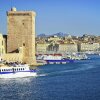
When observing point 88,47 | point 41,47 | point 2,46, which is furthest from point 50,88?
point 88,47

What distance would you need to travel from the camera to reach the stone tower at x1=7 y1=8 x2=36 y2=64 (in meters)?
53.2

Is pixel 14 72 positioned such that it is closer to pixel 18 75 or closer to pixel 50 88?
pixel 18 75

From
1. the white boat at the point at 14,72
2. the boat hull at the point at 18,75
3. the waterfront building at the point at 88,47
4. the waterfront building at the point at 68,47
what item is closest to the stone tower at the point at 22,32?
the boat hull at the point at 18,75

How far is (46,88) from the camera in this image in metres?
29.9

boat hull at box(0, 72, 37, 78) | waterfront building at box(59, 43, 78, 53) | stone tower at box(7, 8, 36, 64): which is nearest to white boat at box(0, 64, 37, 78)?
boat hull at box(0, 72, 37, 78)

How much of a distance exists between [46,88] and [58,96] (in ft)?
11.1

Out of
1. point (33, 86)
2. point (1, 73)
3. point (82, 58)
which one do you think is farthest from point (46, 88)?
point (82, 58)

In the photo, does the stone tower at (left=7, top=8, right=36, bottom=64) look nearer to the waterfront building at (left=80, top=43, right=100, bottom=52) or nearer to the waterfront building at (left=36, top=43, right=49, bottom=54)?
the waterfront building at (left=36, top=43, right=49, bottom=54)

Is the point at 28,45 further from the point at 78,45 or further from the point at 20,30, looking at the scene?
the point at 78,45

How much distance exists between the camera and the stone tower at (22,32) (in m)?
53.2

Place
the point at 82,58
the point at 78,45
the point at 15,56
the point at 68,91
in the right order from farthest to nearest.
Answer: the point at 78,45
the point at 82,58
the point at 15,56
the point at 68,91

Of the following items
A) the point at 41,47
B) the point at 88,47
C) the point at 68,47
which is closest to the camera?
the point at 41,47

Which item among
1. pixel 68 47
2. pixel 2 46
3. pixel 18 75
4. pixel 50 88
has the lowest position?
pixel 50 88

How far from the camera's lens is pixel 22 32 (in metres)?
53.5
